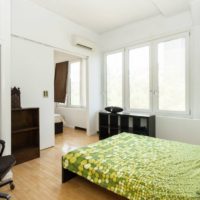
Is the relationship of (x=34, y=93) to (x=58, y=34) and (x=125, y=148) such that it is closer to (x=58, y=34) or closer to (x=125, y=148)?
(x=58, y=34)

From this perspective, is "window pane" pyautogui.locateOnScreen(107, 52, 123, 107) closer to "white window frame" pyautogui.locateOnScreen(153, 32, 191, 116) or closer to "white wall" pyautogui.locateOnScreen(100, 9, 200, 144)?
Answer: "white wall" pyautogui.locateOnScreen(100, 9, 200, 144)

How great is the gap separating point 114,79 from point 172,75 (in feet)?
5.22

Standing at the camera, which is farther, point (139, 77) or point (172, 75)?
point (139, 77)

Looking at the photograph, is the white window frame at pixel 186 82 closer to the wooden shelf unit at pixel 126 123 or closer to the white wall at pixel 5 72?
the wooden shelf unit at pixel 126 123

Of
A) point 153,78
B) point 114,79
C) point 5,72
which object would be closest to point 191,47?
point 153,78

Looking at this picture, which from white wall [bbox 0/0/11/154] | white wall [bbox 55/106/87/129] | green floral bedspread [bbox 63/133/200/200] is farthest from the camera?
white wall [bbox 55/106/87/129]

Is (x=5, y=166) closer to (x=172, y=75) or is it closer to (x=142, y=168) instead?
(x=142, y=168)

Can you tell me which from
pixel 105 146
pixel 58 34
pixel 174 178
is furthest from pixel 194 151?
pixel 58 34

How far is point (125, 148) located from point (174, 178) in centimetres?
90

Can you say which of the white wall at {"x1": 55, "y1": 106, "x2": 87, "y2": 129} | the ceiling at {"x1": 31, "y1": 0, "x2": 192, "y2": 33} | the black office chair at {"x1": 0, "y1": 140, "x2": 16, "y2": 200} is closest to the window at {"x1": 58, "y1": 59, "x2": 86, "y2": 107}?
the white wall at {"x1": 55, "y1": 106, "x2": 87, "y2": 129}

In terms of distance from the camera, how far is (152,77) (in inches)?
155

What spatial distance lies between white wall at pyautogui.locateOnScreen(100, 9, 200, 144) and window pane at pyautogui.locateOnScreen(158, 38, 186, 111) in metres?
0.19

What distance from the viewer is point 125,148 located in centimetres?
239

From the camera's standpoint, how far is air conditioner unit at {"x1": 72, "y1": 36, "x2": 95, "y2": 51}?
409 centimetres
